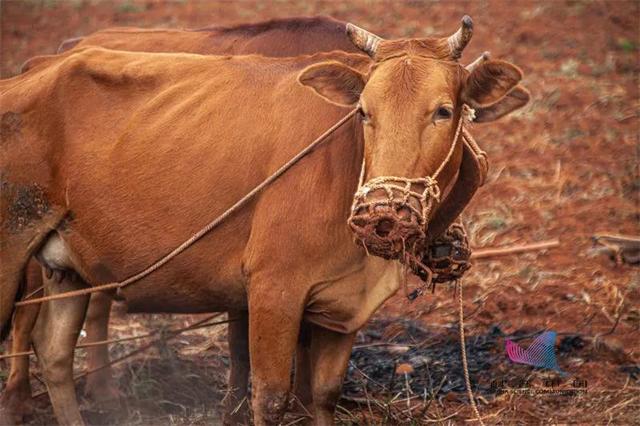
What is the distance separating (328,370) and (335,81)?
1.64 metres

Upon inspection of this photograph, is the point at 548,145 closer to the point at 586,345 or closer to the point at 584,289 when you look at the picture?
the point at 584,289

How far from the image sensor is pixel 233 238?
622 cm

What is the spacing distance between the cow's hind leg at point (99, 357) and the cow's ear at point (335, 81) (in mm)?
2996

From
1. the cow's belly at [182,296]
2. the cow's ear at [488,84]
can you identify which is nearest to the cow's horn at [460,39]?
the cow's ear at [488,84]

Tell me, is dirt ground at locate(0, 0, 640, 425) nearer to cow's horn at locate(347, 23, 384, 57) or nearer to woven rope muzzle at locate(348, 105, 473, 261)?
woven rope muzzle at locate(348, 105, 473, 261)

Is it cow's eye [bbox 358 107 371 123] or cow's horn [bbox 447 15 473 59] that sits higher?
cow's horn [bbox 447 15 473 59]

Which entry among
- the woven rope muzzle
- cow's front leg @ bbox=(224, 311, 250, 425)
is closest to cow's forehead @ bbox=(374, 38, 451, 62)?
the woven rope muzzle

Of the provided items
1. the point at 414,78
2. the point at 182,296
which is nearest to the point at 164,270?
the point at 182,296

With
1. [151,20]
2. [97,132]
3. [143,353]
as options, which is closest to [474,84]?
A: [97,132]

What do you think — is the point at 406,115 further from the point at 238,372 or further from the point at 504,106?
the point at 238,372

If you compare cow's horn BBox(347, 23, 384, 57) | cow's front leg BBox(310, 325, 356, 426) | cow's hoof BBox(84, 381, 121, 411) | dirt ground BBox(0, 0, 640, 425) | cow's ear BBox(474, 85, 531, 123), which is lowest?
cow's hoof BBox(84, 381, 121, 411)

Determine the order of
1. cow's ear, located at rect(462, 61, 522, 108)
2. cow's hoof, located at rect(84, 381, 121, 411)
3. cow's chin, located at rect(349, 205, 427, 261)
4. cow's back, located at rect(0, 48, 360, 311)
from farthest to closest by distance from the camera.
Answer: cow's hoof, located at rect(84, 381, 121, 411) → cow's back, located at rect(0, 48, 360, 311) → cow's ear, located at rect(462, 61, 522, 108) → cow's chin, located at rect(349, 205, 427, 261)

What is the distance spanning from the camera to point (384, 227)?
205 inches

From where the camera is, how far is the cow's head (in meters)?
5.24
